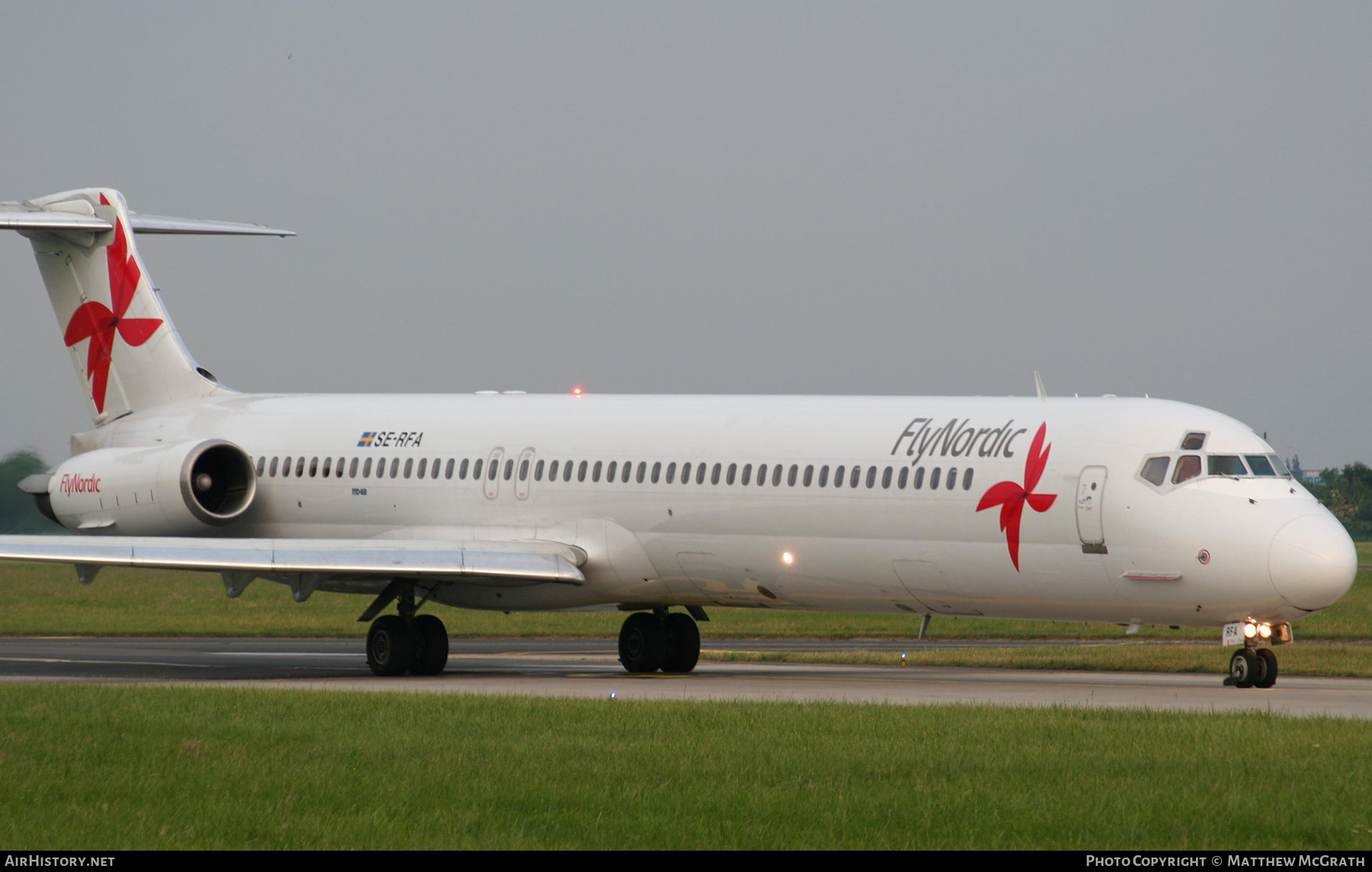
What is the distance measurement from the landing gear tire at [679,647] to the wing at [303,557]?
7.61 ft

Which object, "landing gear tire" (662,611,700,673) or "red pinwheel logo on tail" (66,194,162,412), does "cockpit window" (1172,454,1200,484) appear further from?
"red pinwheel logo on tail" (66,194,162,412)

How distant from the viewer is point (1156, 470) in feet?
68.1

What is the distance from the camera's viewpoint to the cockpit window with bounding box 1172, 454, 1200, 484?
20.6 metres

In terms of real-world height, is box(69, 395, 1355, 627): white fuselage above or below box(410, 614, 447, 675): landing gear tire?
above

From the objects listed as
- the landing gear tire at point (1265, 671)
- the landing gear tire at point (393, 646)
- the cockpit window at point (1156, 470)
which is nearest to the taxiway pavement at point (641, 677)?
the landing gear tire at point (1265, 671)

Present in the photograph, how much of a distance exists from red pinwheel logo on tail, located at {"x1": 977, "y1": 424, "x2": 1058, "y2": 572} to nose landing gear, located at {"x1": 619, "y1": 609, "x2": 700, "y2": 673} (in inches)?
252

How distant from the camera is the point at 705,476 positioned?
948 inches

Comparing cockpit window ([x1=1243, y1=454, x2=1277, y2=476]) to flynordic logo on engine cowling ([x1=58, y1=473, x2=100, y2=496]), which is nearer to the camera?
cockpit window ([x1=1243, y1=454, x2=1277, y2=476])

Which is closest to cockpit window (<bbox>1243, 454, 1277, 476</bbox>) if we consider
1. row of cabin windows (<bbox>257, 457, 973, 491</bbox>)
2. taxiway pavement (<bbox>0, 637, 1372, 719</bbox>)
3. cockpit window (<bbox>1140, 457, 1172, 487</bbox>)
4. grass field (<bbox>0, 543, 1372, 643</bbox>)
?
cockpit window (<bbox>1140, 457, 1172, 487</bbox>)

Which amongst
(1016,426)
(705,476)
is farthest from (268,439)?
(1016,426)

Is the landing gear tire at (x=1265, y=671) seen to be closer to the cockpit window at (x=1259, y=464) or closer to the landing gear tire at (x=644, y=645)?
the cockpit window at (x=1259, y=464)

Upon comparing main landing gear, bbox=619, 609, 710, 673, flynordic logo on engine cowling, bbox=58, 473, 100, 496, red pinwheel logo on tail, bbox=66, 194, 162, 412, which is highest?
red pinwheel logo on tail, bbox=66, 194, 162, 412

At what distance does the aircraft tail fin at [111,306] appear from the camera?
1200 inches

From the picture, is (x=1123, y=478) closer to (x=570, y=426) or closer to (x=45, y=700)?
(x=570, y=426)
